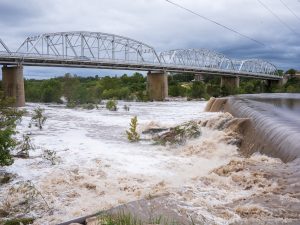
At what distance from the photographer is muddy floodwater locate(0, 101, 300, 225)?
7688 millimetres

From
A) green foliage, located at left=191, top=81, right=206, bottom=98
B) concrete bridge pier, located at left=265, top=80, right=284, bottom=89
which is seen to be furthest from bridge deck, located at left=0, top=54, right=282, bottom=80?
concrete bridge pier, located at left=265, top=80, right=284, bottom=89

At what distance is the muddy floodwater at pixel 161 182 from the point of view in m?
7.69

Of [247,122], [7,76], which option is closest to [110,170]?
[247,122]

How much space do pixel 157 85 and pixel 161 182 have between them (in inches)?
2349

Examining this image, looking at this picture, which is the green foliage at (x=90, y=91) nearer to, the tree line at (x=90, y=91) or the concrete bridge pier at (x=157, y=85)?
the tree line at (x=90, y=91)

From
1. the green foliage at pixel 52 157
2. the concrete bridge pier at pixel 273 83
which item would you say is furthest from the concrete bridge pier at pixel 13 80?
the concrete bridge pier at pixel 273 83

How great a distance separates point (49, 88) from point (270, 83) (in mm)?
68496

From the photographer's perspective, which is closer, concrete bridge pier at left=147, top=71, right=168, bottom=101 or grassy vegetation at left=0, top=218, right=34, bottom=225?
grassy vegetation at left=0, top=218, right=34, bottom=225

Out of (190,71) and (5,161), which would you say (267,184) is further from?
(190,71)

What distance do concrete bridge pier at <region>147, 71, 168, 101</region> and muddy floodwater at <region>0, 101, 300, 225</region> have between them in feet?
164

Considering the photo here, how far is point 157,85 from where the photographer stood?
69.8m

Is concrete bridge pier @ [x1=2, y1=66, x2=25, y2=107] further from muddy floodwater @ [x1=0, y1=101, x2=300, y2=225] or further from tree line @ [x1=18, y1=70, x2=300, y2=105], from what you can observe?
muddy floodwater @ [x1=0, y1=101, x2=300, y2=225]

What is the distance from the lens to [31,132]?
2036 centimetres

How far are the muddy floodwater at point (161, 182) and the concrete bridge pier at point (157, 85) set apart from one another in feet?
164
